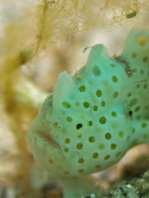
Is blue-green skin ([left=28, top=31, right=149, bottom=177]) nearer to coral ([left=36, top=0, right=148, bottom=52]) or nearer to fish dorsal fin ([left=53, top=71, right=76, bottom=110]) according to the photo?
fish dorsal fin ([left=53, top=71, right=76, bottom=110])

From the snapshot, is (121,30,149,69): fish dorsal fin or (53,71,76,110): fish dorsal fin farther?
(121,30,149,69): fish dorsal fin

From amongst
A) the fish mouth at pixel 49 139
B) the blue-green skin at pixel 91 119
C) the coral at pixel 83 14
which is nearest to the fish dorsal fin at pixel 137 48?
the blue-green skin at pixel 91 119

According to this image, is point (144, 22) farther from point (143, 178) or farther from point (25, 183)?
point (25, 183)

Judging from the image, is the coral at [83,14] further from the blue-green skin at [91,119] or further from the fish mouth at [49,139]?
the fish mouth at [49,139]

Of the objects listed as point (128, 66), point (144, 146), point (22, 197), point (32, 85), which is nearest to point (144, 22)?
point (128, 66)

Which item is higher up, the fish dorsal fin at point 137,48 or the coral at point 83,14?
the coral at point 83,14

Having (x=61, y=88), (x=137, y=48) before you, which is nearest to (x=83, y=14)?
(x=137, y=48)

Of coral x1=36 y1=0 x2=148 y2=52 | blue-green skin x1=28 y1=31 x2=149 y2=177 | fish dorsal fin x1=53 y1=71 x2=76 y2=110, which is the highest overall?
coral x1=36 y1=0 x2=148 y2=52

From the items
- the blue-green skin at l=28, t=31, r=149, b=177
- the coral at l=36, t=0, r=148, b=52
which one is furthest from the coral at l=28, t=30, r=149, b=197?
the coral at l=36, t=0, r=148, b=52
